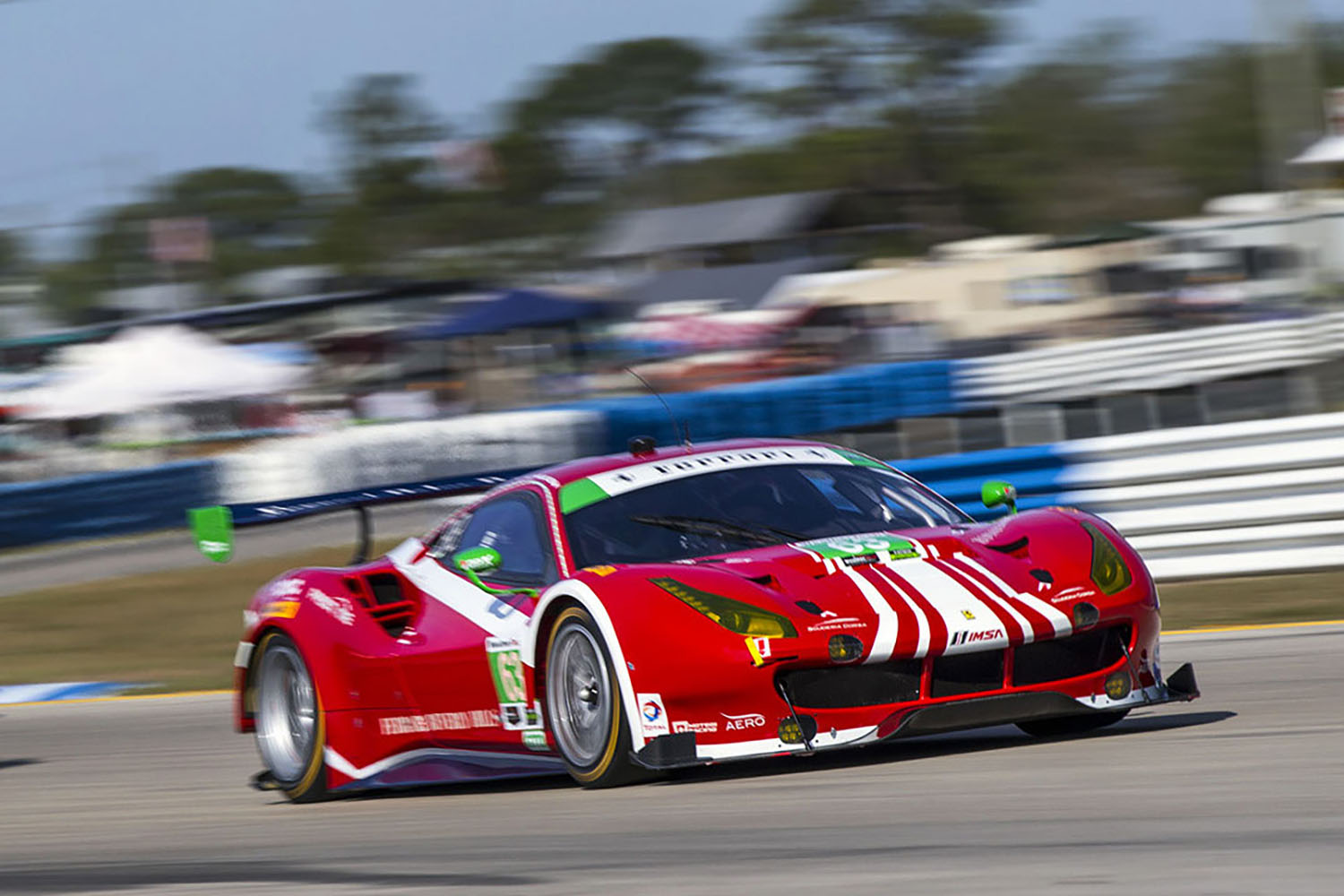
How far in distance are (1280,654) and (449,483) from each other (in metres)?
3.47

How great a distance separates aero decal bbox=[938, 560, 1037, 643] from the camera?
5301 mm

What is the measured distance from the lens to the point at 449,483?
277 inches

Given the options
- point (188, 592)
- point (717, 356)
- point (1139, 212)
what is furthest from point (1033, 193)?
point (188, 592)

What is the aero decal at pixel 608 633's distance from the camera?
523cm

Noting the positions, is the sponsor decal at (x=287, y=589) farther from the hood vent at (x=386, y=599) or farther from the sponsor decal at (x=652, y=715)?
the sponsor decal at (x=652, y=715)

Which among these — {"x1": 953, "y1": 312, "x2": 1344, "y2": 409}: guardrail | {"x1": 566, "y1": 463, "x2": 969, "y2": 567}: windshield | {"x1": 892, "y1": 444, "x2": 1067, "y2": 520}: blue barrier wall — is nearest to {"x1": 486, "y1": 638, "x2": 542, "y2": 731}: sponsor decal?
{"x1": 566, "y1": 463, "x2": 969, "y2": 567}: windshield

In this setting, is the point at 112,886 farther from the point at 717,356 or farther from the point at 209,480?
the point at 717,356

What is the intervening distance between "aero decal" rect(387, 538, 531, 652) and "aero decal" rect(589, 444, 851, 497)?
520 mm

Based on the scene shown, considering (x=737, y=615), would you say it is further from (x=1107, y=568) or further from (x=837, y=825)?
A: (x=1107, y=568)

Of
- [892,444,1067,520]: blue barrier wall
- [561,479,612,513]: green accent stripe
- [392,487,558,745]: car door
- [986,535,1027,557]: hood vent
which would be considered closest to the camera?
[986,535,1027,557]: hood vent

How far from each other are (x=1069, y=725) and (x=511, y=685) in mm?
1766

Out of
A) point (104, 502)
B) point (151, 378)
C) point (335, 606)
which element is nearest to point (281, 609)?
point (335, 606)

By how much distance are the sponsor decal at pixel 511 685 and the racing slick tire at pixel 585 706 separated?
0.10 meters

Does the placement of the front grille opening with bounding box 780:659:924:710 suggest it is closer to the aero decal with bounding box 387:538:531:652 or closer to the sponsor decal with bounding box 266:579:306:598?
the aero decal with bounding box 387:538:531:652
